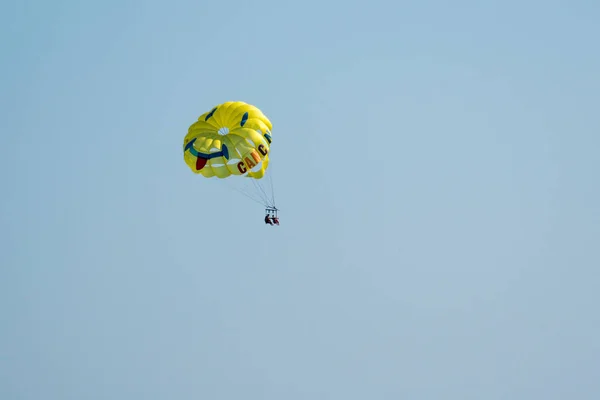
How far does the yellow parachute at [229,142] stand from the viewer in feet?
369

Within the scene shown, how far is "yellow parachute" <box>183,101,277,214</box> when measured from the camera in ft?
369

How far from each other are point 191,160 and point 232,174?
9.32 ft

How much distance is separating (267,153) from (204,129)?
4.33 m

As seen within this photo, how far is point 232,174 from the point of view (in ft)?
371

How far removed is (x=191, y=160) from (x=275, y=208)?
20.4 ft

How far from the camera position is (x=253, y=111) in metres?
115

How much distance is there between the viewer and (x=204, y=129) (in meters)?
114

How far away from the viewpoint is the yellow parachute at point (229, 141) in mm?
112562

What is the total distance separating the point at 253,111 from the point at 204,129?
336 centimetres

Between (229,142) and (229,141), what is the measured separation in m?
0.09

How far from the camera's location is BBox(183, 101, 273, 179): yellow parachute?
369 feet

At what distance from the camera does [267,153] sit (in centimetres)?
11456

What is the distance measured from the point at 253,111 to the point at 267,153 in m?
2.85

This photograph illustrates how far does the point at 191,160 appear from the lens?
114 metres
